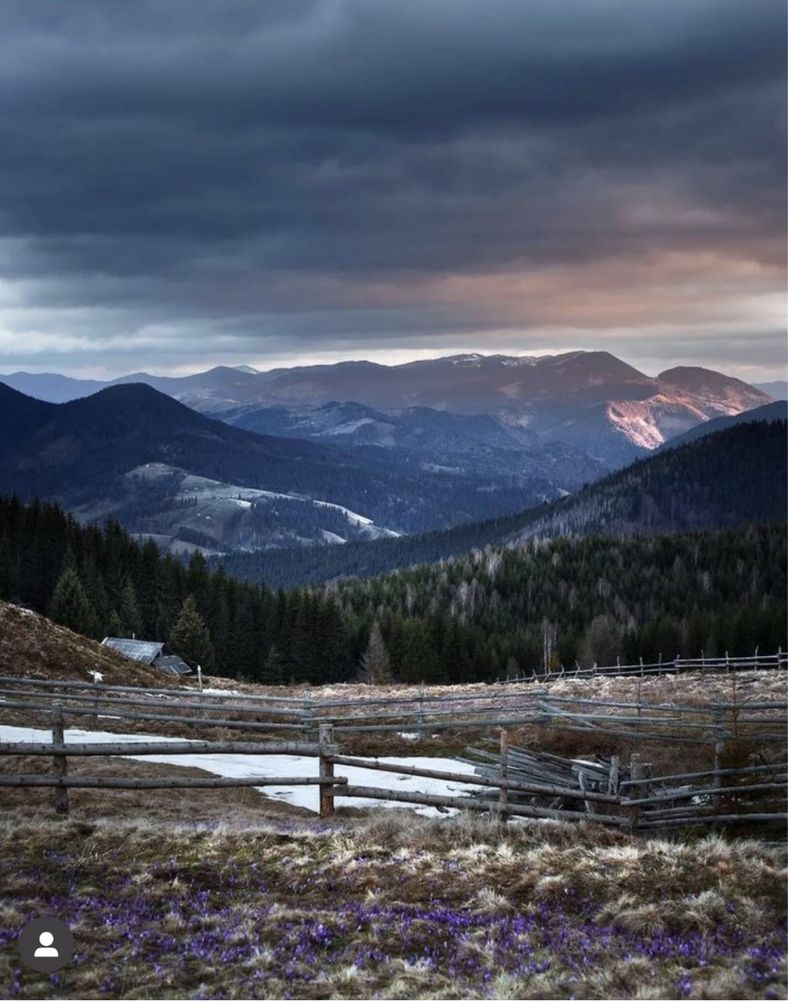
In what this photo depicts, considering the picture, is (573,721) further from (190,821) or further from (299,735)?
(190,821)

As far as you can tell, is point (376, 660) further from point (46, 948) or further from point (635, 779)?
point (46, 948)

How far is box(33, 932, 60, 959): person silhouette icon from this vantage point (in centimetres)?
933

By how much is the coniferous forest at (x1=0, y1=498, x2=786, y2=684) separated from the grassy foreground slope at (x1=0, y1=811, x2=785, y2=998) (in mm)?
66258

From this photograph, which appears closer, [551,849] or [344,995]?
[344,995]

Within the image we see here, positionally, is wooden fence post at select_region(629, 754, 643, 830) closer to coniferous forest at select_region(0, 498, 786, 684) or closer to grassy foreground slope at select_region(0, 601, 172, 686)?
grassy foreground slope at select_region(0, 601, 172, 686)

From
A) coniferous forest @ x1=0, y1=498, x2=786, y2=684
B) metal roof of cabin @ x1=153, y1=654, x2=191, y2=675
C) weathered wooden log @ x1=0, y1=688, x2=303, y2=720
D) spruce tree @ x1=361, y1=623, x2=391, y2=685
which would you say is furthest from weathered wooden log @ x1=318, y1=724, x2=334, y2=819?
spruce tree @ x1=361, y1=623, x2=391, y2=685

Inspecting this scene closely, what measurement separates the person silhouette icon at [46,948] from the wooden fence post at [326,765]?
7.23m

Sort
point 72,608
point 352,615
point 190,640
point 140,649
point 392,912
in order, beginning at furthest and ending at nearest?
1. point 352,615
2. point 190,640
3. point 72,608
4. point 140,649
5. point 392,912

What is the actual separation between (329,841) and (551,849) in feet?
11.7

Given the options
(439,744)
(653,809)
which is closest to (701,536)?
(439,744)

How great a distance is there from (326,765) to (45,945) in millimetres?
7955

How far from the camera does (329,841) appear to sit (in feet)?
46.9

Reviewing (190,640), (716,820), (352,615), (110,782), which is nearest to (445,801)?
(716,820)

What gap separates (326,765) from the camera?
17109mm
